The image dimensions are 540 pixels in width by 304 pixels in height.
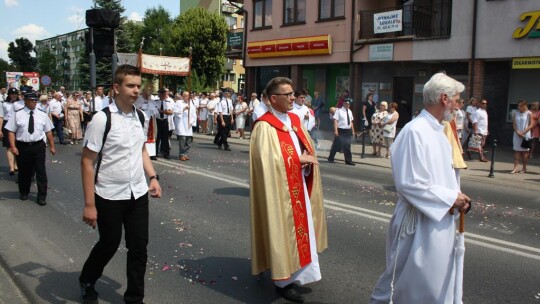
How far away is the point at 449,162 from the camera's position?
10.9 feet

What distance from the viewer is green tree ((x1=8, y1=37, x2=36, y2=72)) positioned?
107 m

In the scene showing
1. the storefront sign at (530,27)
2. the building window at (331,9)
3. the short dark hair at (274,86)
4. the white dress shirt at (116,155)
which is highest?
the building window at (331,9)

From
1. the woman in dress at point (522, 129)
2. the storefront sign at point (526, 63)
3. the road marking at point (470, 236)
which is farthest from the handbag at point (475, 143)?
the road marking at point (470, 236)

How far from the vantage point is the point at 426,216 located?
128 inches

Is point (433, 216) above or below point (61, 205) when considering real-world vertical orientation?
above

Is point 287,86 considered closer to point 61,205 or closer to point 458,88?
point 458,88

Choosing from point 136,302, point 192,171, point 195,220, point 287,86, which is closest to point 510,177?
point 192,171

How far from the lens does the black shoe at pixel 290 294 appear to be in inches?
172

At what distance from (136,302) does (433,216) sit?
2.38 meters

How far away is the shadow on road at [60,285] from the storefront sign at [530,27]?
51.7 feet

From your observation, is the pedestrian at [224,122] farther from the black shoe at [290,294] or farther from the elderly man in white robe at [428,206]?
the elderly man in white robe at [428,206]

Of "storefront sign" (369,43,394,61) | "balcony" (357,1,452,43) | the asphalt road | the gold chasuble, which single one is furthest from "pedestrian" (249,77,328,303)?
"storefront sign" (369,43,394,61)

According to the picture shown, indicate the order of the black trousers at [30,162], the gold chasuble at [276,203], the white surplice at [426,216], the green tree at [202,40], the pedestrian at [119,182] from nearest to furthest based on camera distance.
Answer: the white surplice at [426,216]
the pedestrian at [119,182]
the gold chasuble at [276,203]
the black trousers at [30,162]
the green tree at [202,40]

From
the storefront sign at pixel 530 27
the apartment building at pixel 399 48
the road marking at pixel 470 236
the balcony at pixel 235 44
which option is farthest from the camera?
the balcony at pixel 235 44
